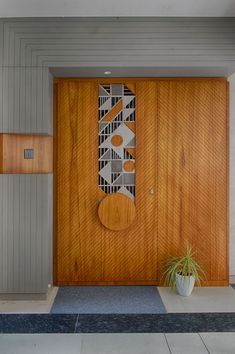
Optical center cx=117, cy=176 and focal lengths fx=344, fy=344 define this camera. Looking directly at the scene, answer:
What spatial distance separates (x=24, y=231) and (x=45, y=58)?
6.49 ft

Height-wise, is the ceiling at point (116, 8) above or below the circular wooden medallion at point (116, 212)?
above

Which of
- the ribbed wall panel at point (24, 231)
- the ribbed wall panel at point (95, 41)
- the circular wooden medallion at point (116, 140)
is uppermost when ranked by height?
the ribbed wall panel at point (95, 41)

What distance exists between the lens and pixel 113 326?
10.6 ft

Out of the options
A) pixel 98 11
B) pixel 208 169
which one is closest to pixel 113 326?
pixel 208 169

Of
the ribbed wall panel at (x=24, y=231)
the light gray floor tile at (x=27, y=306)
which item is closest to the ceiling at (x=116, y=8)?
the ribbed wall panel at (x=24, y=231)

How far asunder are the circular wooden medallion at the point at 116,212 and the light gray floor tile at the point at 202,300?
0.93 meters

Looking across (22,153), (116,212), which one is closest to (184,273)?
(116,212)
